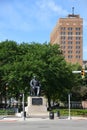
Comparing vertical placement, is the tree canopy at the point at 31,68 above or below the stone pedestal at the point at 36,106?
above

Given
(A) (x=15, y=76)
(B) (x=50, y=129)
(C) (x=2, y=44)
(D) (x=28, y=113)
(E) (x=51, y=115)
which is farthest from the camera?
(C) (x=2, y=44)

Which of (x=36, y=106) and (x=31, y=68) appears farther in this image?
(x=31, y=68)

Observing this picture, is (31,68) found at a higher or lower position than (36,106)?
higher

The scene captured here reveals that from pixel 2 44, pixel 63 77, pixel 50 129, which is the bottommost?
pixel 50 129

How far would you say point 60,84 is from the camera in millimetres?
78250

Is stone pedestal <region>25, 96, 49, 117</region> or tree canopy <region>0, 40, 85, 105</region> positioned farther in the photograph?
tree canopy <region>0, 40, 85, 105</region>

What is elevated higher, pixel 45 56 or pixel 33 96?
pixel 45 56

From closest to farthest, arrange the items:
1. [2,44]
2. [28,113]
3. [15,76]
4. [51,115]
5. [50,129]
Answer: [50,129] → [51,115] → [28,113] → [15,76] → [2,44]

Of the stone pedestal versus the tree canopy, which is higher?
the tree canopy

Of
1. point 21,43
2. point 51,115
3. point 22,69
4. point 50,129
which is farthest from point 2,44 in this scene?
point 50,129

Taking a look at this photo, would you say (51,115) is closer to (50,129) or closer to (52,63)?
(50,129)

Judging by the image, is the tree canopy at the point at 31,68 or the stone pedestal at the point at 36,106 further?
the tree canopy at the point at 31,68

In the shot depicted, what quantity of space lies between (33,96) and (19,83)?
50.7 feet

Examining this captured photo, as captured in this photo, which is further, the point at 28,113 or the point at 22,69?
the point at 22,69
